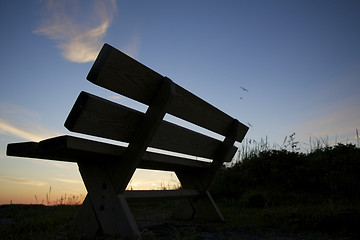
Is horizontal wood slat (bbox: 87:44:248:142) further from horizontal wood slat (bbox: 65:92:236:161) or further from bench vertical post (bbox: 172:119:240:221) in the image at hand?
bench vertical post (bbox: 172:119:240:221)

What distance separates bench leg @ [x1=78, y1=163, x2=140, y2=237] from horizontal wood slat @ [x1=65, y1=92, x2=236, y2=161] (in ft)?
1.40

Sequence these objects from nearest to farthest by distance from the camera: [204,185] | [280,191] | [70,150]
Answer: [70,150] → [204,185] → [280,191]

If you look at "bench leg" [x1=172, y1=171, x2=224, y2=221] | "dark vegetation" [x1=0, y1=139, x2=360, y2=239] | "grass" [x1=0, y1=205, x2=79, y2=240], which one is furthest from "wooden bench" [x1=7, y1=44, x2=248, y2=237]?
"dark vegetation" [x1=0, y1=139, x2=360, y2=239]

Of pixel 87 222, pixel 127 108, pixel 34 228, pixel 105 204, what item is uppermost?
pixel 127 108

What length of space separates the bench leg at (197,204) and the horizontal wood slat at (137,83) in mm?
1079

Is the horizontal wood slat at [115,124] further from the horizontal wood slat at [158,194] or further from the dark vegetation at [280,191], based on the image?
the dark vegetation at [280,191]

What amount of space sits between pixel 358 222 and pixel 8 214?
15.0 ft

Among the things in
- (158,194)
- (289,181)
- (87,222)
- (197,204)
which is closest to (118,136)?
(87,222)

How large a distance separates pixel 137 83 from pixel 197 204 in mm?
2375

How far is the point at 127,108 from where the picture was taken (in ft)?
7.73

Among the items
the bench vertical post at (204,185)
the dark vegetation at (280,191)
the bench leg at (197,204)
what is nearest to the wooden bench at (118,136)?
the bench vertical post at (204,185)

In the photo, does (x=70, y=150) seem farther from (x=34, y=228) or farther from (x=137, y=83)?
(x=34, y=228)

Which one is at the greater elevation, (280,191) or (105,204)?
(280,191)

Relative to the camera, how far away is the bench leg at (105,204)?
242cm
